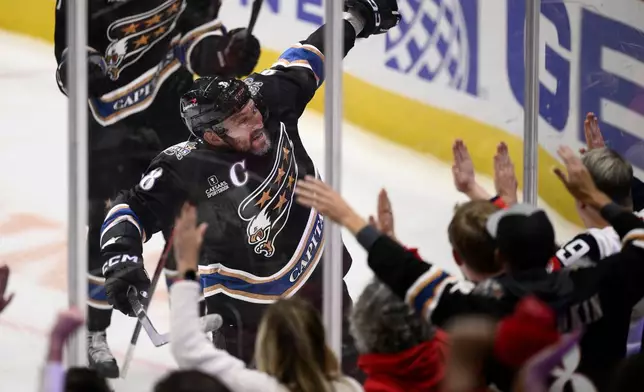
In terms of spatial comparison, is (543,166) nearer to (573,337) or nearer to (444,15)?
(444,15)

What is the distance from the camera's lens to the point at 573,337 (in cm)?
226

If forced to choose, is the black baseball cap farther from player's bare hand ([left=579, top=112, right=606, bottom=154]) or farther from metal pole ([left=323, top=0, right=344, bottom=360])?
player's bare hand ([left=579, top=112, right=606, bottom=154])

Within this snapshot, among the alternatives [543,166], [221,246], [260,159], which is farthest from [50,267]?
[543,166]

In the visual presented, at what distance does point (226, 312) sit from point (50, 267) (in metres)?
0.68

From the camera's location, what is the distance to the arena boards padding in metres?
4.27

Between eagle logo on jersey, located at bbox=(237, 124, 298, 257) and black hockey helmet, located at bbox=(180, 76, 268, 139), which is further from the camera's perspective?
eagle logo on jersey, located at bbox=(237, 124, 298, 257)

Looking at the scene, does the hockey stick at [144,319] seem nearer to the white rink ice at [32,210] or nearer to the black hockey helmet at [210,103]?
the white rink ice at [32,210]

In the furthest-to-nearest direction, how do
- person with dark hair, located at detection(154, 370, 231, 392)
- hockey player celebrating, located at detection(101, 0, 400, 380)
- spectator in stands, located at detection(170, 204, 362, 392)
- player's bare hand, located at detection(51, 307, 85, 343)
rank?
1. hockey player celebrating, located at detection(101, 0, 400, 380)
2. spectator in stands, located at detection(170, 204, 362, 392)
3. player's bare hand, located at detection(51, 307, 85, 343)
4. person with dark hair, located at detection(154, 370, 231, 392)

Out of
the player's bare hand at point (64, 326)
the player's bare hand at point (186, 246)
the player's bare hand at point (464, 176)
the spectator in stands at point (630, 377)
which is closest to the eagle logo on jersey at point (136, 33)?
the player's bare hand at point (186, 246)

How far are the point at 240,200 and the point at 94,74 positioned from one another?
72cm

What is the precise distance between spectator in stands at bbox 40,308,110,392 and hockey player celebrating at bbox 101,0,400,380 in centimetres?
127

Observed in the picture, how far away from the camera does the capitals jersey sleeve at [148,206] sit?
3555 millimetres

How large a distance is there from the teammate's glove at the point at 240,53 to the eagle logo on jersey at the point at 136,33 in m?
0.22

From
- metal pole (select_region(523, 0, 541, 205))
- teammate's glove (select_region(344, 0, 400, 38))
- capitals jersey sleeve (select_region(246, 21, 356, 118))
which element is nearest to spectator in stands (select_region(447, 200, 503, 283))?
capitals jersey sleeve (select_region(246, 21, 356, 118))
